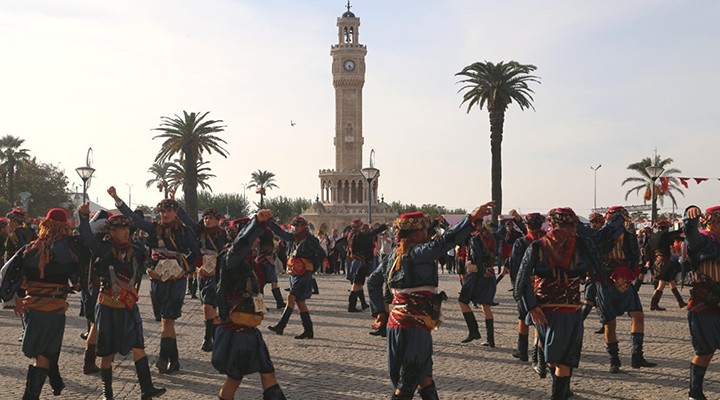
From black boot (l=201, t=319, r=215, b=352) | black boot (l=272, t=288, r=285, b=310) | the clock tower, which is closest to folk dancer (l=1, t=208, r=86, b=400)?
black boot (l=201, t=319, r=215, b=352)

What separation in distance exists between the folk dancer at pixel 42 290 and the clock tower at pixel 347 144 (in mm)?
93055

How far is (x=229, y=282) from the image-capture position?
7074mm

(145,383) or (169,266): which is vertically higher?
(169,266)

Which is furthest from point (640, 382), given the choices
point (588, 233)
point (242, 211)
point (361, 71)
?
point (242, 211)

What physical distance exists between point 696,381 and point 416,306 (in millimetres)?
3249

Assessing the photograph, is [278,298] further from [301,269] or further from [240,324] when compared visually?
[240,324]

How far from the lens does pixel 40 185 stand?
7062 centimetres

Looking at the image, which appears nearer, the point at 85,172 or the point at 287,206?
the point at 85,172

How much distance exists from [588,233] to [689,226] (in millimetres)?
1178

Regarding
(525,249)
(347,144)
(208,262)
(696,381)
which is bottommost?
(696,381)

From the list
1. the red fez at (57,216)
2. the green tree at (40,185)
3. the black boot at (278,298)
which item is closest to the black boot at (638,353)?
the red fez at (57,216)

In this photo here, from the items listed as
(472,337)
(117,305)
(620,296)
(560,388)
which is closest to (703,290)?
(560,388)

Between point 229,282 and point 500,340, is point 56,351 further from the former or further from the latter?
point 500,340

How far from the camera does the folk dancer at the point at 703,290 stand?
792 cm
